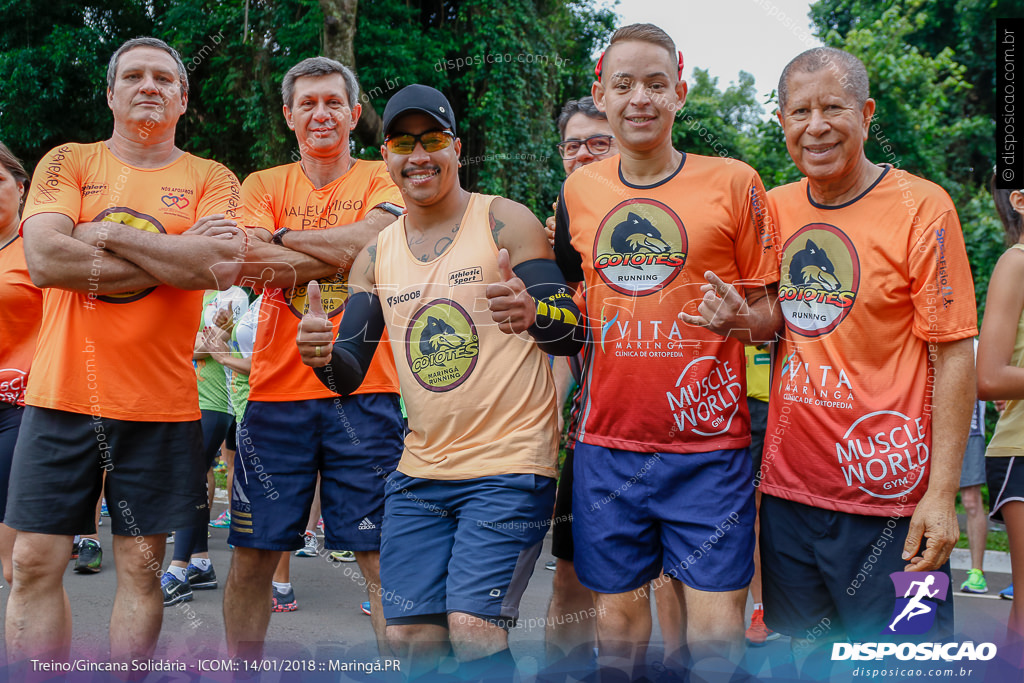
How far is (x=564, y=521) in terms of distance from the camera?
3.68 m

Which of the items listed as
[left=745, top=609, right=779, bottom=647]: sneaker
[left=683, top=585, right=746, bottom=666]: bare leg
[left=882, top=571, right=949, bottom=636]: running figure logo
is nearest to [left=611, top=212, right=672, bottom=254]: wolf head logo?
[left=683, top=585, right=746, bottom=666]: bare leg

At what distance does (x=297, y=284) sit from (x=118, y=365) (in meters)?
0.79

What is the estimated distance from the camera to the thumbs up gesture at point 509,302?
107 inches

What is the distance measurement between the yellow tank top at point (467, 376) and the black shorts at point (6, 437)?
81.1 inches

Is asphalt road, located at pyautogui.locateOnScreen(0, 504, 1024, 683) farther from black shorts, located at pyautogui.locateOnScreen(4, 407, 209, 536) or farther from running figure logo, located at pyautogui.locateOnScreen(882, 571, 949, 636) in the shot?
black shorts, located at pyautogui.locateOnScreen(4, 407, 209, 536)

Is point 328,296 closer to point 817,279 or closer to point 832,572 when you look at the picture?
point 817,279

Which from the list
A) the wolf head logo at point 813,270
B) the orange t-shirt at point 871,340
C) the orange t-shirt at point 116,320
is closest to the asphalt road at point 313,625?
the orange t-shirt at point 871,340

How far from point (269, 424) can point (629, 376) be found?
5.44 feet

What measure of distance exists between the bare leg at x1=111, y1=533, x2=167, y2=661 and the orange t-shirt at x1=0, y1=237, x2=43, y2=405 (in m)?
1.09

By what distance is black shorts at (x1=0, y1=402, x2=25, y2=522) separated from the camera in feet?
12.6

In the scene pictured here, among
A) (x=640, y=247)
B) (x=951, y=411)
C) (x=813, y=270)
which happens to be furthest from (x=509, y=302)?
(x=951, y=411)

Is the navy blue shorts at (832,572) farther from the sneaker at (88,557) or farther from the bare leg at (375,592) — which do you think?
the sneaker at (88,557)

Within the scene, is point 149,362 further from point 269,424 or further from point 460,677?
point 460,677

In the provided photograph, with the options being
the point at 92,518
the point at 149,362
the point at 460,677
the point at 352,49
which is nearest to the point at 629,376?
the point at 460,677
